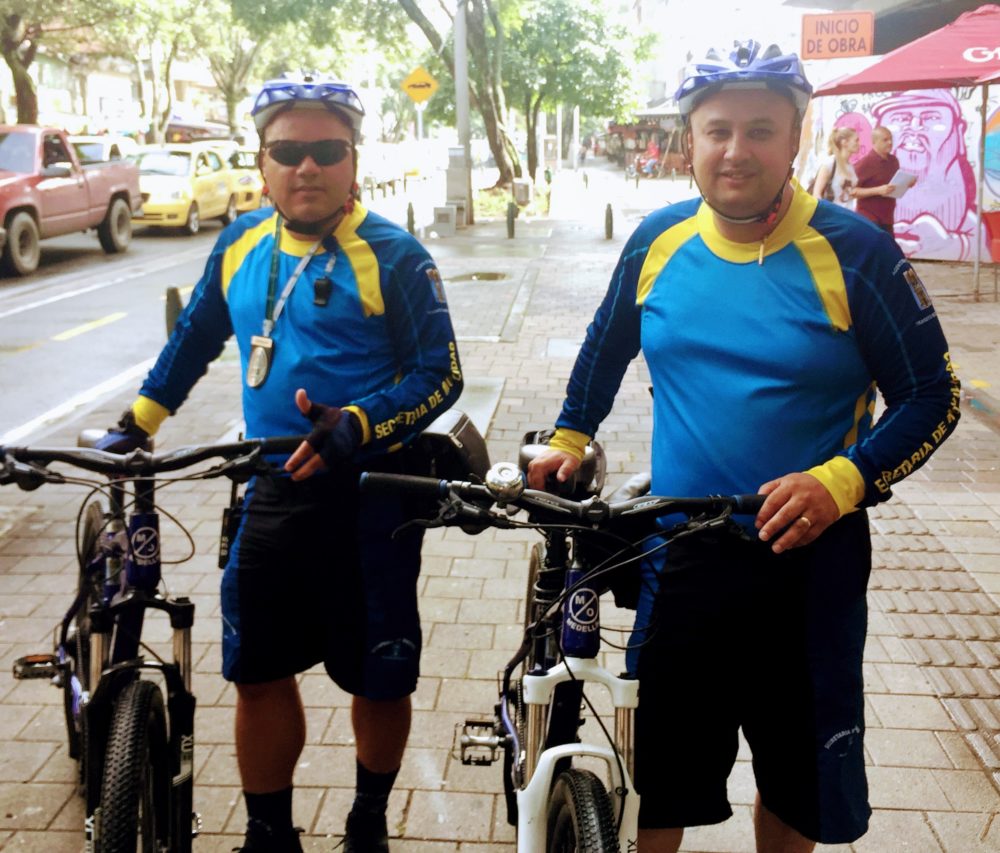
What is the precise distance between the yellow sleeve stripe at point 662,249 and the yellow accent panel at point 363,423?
2.25 ft

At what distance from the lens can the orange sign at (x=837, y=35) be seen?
1523cm

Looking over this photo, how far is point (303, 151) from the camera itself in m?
2.63

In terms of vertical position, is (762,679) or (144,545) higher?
(144,545)

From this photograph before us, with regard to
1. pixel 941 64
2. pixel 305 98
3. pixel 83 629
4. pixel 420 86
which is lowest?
pixel 83 629

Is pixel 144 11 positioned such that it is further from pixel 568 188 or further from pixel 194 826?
pixel 194 826

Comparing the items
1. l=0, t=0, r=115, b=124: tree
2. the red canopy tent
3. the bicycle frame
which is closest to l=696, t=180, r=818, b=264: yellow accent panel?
the bicycle frame

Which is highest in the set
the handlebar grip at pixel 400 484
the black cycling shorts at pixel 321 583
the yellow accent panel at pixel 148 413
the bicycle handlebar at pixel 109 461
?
the handlebar grip at pixel 400 484

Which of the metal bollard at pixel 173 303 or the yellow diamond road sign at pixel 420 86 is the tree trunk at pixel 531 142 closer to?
the yellow diamond road sign at pixel 420 86

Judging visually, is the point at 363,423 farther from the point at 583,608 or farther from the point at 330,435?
the point at 583,608

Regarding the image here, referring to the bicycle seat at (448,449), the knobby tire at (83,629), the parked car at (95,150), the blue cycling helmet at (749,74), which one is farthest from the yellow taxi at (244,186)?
the blue cycling helmet at (749,74)

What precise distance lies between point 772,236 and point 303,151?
1.14 meters

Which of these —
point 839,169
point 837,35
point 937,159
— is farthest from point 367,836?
point 837,35

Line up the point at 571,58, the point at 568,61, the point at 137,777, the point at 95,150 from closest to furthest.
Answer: the point at 137,777 < the point at 95,150 < the point at 571,58 < the point at 568,61

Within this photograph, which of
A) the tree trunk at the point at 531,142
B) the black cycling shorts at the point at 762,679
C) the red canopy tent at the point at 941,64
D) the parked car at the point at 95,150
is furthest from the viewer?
the tree trunk at the point at 531,142
